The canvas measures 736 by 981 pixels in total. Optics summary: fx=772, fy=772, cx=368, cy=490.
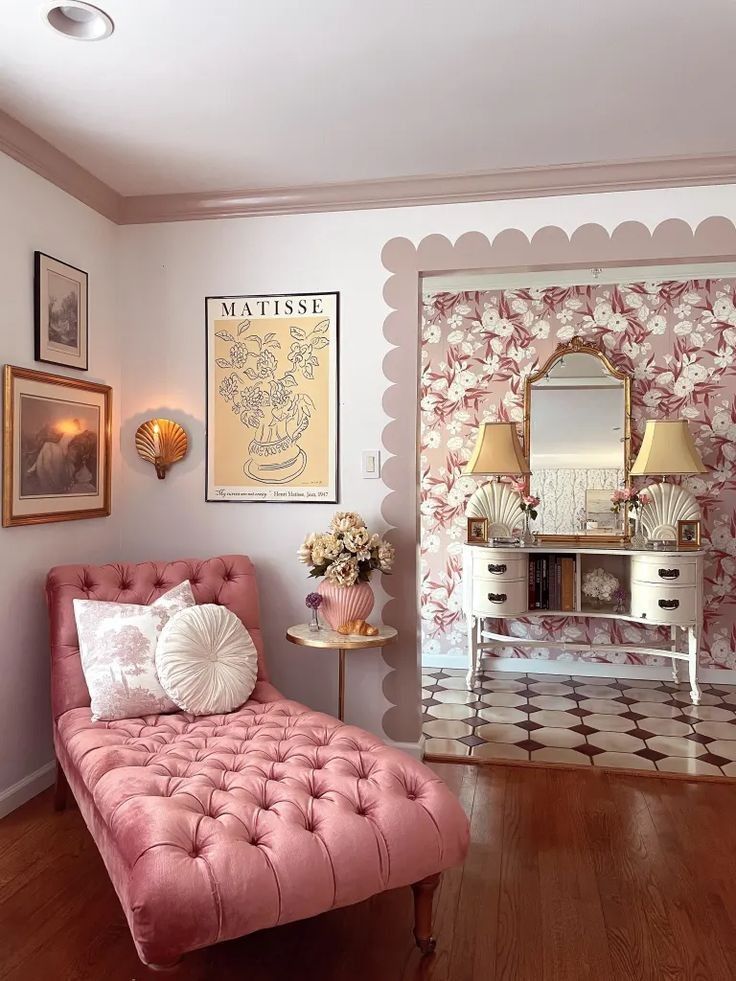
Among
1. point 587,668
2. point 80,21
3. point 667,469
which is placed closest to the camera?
point 80,21

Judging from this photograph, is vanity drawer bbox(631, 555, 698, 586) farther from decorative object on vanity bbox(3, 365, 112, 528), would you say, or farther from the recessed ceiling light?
the recessed ceiling light

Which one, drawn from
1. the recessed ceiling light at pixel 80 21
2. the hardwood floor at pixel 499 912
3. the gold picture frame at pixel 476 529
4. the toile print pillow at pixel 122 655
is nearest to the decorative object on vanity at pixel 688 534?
the gold picture frame at pixel 476 529

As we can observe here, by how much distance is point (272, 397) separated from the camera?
3.28 m

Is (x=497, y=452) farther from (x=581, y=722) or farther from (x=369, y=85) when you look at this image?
(x=369, y=85)

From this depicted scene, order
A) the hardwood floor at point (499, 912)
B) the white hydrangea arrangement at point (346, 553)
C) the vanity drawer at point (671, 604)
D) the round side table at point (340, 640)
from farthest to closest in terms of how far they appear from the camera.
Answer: the vanity drawer at point (671, 604)
the white hydrangea arrangement at point (346, 553)
the round side table at point (340, 640)
the hardwood floor at point (499, 912)

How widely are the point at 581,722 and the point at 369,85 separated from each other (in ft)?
10.0

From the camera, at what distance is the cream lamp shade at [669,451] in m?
4.29

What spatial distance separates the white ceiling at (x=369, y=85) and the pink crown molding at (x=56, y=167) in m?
0.05

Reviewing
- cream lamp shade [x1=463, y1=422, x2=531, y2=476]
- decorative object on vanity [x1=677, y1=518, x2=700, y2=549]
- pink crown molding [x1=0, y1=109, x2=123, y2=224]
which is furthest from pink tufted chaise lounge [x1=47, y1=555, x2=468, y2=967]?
decorative object on vanity [x1=677, y1=518, x2=700, y2=549]

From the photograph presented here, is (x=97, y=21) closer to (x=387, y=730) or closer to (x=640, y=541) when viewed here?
(x=387, y=730)

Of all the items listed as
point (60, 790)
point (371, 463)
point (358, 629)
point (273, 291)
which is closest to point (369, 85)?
point (273, 291)

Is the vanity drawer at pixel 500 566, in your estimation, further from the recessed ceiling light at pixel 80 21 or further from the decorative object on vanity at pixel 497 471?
the recessed ceiling light at pixel 80 21

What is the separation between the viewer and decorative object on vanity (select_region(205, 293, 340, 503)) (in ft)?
10.6

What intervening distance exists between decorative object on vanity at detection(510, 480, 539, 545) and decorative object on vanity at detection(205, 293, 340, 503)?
175cm
